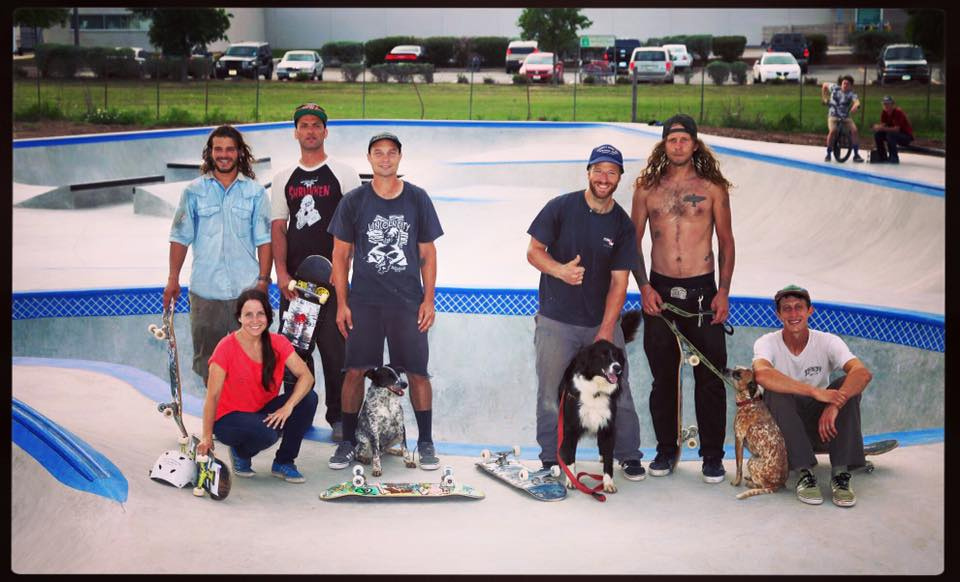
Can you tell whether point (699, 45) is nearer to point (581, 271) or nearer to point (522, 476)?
point (581, 271)

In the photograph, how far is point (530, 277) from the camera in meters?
10.2

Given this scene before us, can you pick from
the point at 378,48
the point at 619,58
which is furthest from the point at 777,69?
the point at 378,48

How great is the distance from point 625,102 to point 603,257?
2594cm

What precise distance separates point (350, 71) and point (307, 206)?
84.9 feet

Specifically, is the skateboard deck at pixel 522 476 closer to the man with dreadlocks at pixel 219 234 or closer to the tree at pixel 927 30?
the man with dreadlocks at pixel 219 234

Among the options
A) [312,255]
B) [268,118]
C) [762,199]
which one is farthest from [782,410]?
[268,118]

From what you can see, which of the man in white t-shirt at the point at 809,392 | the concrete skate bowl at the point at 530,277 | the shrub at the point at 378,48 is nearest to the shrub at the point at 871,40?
the shrub at the point at 378,48

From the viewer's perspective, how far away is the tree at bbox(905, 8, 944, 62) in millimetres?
20844

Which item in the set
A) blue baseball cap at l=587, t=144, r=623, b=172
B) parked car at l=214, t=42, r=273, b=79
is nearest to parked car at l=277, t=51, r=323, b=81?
parked car at l=214, t=42, r=273, b=79

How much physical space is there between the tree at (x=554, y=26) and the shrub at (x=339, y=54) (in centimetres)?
467

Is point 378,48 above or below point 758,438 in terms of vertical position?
above

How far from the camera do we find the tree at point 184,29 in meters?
29.7

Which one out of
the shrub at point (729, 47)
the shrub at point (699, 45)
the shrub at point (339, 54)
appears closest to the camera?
the shrub at point (339, 54)

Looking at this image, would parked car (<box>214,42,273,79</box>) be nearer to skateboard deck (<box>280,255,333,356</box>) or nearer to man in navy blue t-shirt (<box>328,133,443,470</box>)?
skateboard deck (<box>280,255,333,356</box>)
